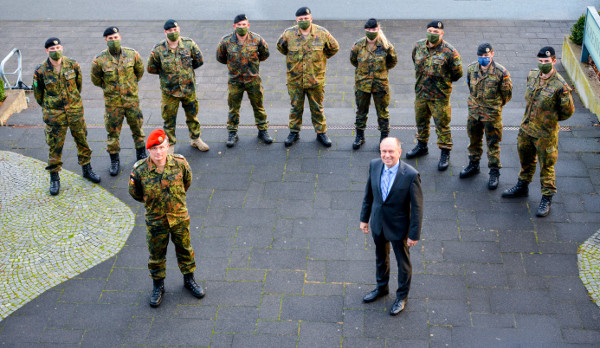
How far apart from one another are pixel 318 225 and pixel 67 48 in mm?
8113

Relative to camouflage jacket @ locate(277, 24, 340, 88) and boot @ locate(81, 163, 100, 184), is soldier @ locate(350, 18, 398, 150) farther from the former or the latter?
boot @ locate(81, 163, 100, 184)

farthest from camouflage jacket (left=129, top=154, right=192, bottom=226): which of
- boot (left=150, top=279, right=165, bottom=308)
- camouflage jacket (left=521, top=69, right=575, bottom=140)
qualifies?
camouflage jacket (left=521, top=69, right=575, bottom=140)

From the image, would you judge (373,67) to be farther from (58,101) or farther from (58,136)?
(58,136)

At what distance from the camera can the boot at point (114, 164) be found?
8.70 m

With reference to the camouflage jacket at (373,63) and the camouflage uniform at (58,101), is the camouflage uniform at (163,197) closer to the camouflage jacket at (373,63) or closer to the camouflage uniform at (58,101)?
the camouflage uniform at (58,101)

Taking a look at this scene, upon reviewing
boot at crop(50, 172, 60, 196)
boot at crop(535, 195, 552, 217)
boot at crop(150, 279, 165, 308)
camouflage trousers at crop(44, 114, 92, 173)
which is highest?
camouflage trousers at crop(44, 114, 92, 173)

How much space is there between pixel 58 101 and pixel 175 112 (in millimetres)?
1572

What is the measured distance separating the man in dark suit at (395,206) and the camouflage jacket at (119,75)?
4.02 m

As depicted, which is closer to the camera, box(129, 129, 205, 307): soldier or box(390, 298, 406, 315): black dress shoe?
box(129, 129, 205, 307): soldier

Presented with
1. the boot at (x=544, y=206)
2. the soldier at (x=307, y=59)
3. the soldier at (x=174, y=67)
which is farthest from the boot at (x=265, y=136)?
the boot at (x=544, y=206)

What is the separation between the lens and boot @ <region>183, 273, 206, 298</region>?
6.48 m

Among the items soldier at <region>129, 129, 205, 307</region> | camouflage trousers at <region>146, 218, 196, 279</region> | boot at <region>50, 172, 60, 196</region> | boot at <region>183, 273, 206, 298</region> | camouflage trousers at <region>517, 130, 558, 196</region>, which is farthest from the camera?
boot at <region>50, 172, 60, 196</region>

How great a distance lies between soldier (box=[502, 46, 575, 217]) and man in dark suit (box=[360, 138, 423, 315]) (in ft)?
7.77

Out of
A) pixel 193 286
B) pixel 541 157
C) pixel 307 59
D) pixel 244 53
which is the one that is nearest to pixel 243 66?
pixel 244 53
